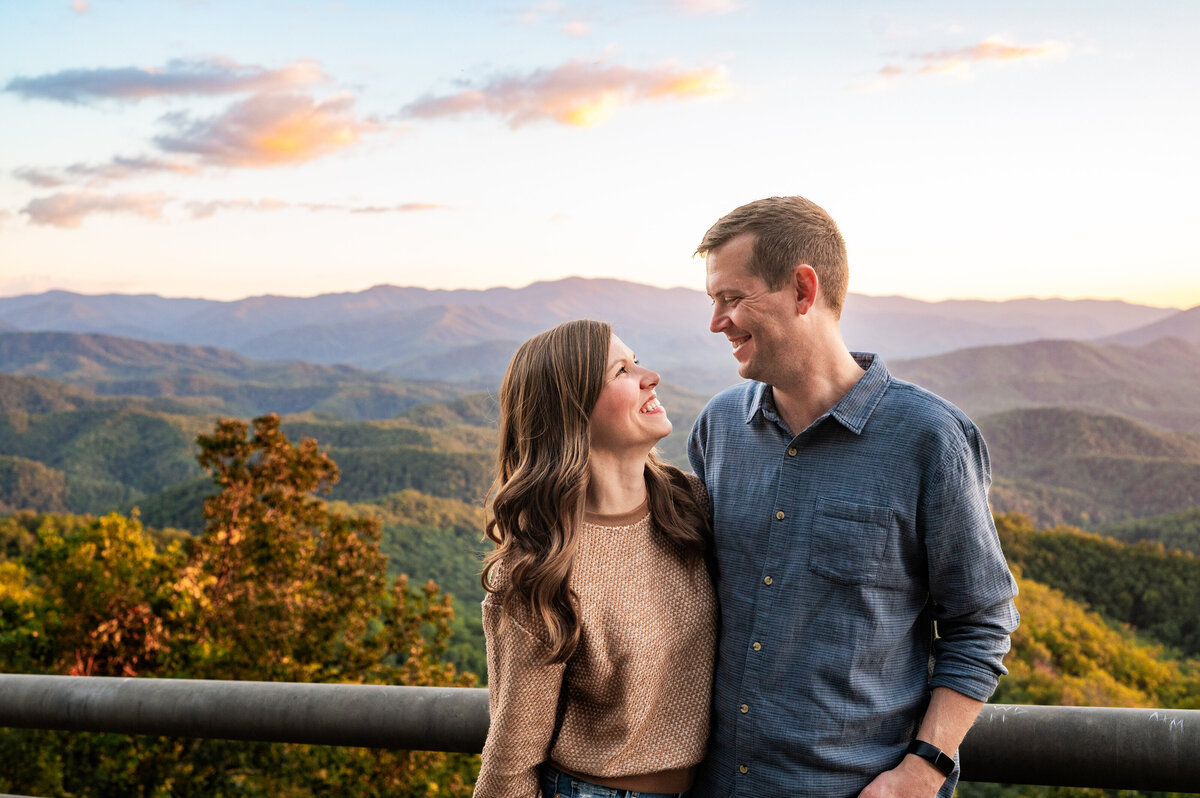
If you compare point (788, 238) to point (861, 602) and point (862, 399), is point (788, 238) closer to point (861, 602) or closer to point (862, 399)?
point (862, 399)

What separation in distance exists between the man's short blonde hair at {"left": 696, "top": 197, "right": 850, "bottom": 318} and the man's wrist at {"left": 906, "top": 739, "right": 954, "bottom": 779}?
2.79 feet

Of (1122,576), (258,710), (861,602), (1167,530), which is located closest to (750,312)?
(861,602)

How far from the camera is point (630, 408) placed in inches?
73.7

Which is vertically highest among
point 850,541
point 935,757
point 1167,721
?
point 850,541

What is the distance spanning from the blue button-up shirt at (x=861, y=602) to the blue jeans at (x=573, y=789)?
0.14m

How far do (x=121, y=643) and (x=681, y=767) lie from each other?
397 inches

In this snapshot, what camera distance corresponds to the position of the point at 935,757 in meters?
1.62

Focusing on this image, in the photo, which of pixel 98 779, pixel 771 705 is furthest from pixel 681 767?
pixel 98 779

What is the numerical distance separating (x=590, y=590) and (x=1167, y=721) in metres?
1.00

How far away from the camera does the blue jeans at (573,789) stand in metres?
1.75

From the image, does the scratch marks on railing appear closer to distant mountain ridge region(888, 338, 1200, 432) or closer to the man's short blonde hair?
the man's short blonde hair

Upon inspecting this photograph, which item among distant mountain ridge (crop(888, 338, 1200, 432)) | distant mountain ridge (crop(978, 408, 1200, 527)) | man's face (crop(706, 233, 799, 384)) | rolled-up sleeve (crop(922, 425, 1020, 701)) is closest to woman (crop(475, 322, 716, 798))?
man's face (crop(706, 233, 799, 384))

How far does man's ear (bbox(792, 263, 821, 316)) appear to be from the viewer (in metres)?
1.79

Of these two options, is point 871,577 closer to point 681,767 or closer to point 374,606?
point 681,767
